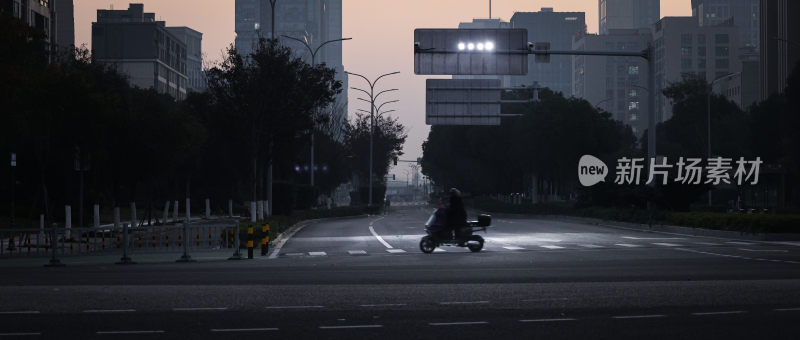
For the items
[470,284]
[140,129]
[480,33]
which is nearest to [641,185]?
[480,33]

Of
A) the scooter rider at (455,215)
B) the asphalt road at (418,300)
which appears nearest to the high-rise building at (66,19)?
the scooter rider at (455,215)

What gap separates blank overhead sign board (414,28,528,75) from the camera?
3503cm

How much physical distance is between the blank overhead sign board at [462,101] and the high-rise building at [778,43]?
60.5 metres

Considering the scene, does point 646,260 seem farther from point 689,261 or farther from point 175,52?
point 175,52

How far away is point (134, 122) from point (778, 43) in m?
87.3

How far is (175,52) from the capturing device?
16762 cm

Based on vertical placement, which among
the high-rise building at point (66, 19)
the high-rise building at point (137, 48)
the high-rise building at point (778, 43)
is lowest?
the high-rise building at point (778, 43)

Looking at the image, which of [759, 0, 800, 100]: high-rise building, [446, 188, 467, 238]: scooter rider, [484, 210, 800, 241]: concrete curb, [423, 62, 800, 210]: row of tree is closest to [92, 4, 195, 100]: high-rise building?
[423, 62, 800, 210]: row of tree

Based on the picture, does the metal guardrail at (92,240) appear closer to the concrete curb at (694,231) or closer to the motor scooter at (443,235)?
the motor scooter at (443,235)

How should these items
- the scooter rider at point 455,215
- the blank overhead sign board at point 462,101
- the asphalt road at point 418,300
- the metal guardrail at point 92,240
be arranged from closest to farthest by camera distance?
the asphalt road at point 418,300 < the metal guardrail at point 92,240 < the scooter rider at point 455,215 < the blank overhead sign board at point 462,101

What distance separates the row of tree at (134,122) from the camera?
3036 cm

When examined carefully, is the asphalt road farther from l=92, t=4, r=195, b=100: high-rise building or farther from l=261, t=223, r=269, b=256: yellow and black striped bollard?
l=92, t=4, r=195, b=100: high-rise building

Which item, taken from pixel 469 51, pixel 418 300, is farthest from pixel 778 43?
pixel 418 300

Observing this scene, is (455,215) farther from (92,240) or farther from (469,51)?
(92,240)
